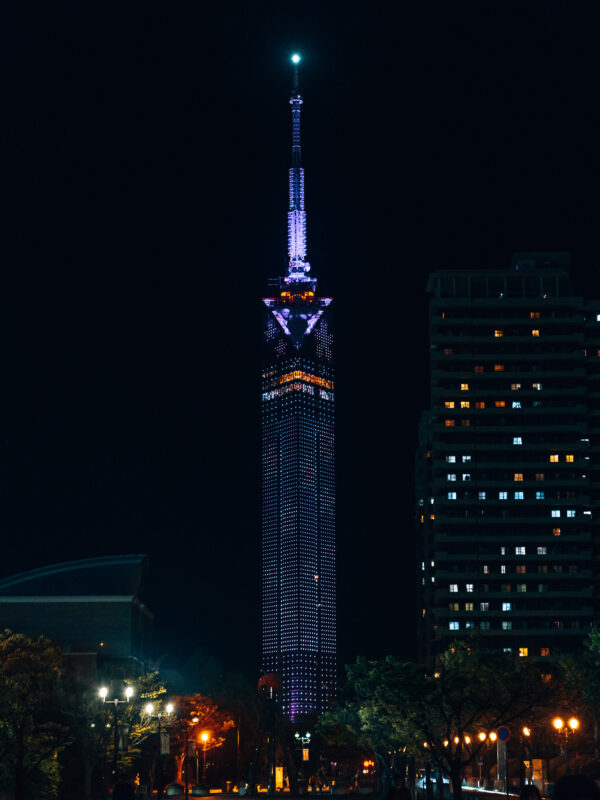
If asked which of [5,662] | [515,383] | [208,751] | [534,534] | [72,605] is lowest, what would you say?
[208,751]

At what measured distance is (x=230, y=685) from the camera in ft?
429

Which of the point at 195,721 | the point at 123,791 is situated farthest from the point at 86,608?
the point at 123,791

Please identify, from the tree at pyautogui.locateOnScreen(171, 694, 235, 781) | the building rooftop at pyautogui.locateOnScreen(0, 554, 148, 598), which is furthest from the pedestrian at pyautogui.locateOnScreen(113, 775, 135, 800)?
the building rooftop at pyautogui.locateOnScreen(0, 554, 148, 598)

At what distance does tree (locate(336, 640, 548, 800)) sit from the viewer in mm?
62500

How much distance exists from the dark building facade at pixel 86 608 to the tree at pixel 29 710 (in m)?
28.3

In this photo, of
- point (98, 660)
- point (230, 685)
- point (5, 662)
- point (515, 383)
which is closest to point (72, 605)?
point (98, 660)

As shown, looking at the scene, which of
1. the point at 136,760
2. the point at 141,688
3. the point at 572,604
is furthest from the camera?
the point at 572,604

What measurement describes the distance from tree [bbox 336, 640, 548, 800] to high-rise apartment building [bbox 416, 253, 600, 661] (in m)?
70.9

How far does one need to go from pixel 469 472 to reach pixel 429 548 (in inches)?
913

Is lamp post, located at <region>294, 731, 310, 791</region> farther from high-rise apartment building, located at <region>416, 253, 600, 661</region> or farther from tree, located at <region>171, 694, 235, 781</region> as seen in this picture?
tree, located at <region>171, 694, 235, 781</region>

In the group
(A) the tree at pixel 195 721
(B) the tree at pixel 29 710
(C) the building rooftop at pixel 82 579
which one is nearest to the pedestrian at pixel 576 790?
(B) the tree at pixel 29 710

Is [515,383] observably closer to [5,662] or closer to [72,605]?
[72,605]

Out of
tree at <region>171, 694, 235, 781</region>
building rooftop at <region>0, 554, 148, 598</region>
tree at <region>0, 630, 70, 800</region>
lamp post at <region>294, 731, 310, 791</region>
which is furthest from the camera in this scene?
lamp post at <region>294, 731, 310, 791</region>

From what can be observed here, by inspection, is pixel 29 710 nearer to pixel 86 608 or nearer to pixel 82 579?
pixel 86 608
